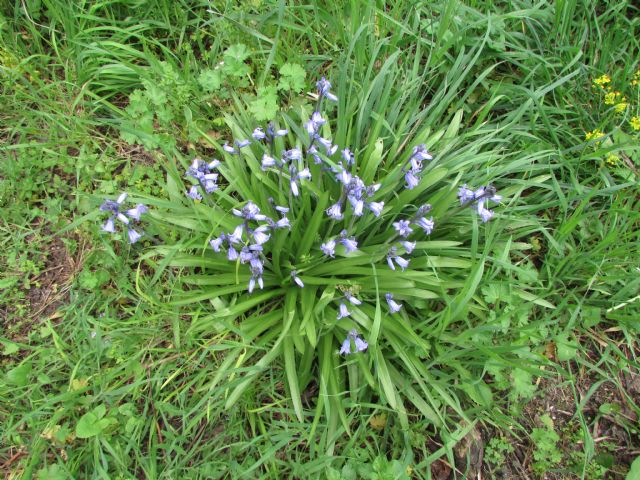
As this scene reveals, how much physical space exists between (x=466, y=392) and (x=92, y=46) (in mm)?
3765

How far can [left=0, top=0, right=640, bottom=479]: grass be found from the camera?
111 inches

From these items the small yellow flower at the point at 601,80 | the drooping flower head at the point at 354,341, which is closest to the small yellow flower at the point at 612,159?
the small yellow flower at the point at 601,80

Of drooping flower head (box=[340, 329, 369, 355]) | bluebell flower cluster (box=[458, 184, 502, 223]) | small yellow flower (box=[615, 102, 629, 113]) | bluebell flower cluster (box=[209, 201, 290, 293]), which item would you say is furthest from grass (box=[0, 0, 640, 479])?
bluebell flower cluster (box=[209, 201, 290, 293])

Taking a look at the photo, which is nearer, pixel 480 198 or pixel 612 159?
pixel 480 198

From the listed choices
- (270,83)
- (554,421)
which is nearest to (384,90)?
(270,83)

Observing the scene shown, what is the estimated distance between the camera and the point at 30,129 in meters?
3.64

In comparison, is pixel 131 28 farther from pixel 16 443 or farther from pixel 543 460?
pixel 543 460

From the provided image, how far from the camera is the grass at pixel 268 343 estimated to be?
111 inches

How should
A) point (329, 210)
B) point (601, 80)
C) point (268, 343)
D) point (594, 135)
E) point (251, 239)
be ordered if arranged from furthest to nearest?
1. point (601, 80)
2. point (594, 135)
3. point (268, 343)
4. point (251, 239)
5. point (329, 210)

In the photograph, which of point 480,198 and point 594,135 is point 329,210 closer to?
point 480,198

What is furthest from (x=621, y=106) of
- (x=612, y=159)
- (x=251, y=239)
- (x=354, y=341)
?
(x=251, y=239)

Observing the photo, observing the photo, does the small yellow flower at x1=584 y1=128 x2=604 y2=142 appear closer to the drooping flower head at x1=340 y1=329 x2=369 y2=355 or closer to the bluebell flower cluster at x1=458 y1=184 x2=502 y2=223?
the bluebell flower cluster at x1=458 y1=184 x2=502 y2=223

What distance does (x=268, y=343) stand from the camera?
296cm

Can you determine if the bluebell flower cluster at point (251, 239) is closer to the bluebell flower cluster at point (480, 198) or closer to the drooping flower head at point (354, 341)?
the drooping flower head at point (354, 341)
